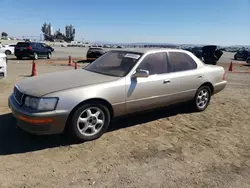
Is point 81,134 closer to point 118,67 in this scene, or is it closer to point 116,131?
point 116,131

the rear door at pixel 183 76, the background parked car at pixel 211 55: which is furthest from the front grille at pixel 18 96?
the background parked car at pixel 211 55

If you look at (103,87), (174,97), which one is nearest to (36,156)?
(103,87)

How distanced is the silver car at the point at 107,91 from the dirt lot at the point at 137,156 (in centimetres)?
37

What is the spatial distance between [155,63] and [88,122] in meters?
1.89

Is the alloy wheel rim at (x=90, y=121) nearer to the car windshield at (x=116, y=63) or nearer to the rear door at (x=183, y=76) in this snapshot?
the car windshield at (x=116, y=63)

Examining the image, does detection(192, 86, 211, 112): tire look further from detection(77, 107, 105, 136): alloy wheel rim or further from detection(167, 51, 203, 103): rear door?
detection(77, 107, 105, 136): alloy wheel rim

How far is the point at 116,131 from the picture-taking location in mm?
4934

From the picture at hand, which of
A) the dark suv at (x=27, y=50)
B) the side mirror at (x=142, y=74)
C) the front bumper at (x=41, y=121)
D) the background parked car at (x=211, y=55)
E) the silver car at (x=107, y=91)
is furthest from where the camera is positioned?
the background parked car at (x=211, y=55)

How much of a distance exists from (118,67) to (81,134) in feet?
5.19

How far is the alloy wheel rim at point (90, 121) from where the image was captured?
4.28 meters

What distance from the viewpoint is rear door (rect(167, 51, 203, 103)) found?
5.51 metres

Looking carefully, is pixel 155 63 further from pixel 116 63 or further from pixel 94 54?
pixel 94 54

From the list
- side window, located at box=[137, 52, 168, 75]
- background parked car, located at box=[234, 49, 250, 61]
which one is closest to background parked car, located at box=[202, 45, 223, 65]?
background parked car, located at box=[234, 49, 250, 61]

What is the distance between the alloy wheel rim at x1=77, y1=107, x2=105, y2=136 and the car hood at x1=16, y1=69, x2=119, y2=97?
0.46m
